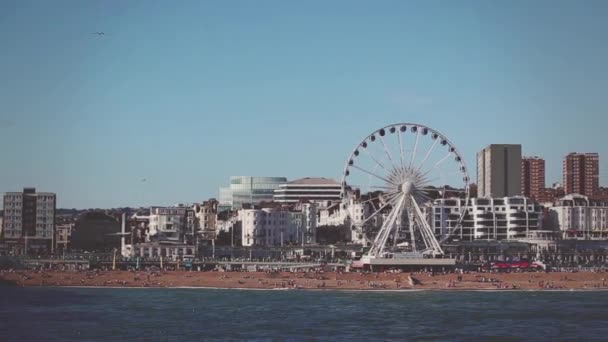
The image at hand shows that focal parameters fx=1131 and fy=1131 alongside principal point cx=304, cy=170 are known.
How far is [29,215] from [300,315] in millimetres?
122010

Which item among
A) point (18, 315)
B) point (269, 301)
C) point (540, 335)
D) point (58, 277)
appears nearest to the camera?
point (540, 335)

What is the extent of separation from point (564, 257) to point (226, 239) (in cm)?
6032

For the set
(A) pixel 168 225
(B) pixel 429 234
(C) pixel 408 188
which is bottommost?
(B) pixel 429 234

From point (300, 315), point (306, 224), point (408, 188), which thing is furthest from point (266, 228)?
point (300, 315)

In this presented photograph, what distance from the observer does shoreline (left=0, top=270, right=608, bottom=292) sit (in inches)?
4707

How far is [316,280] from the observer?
12169cm

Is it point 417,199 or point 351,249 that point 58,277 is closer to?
point 417,199

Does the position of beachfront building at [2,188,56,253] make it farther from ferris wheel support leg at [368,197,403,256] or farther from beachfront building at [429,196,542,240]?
ferris wheel support leg at [368,197,403,256]

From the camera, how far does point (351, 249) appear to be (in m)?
172

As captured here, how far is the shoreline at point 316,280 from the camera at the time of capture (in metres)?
120

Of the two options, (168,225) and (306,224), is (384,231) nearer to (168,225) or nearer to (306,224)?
(306,224)

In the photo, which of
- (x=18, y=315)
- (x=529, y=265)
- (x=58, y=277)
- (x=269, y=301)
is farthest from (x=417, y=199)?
(x=18, y=315)

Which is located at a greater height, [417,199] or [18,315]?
[417,199]

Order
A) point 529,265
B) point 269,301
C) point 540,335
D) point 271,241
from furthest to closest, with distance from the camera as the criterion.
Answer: point 271,241, point 529,265, point 269,301, point 540,335
